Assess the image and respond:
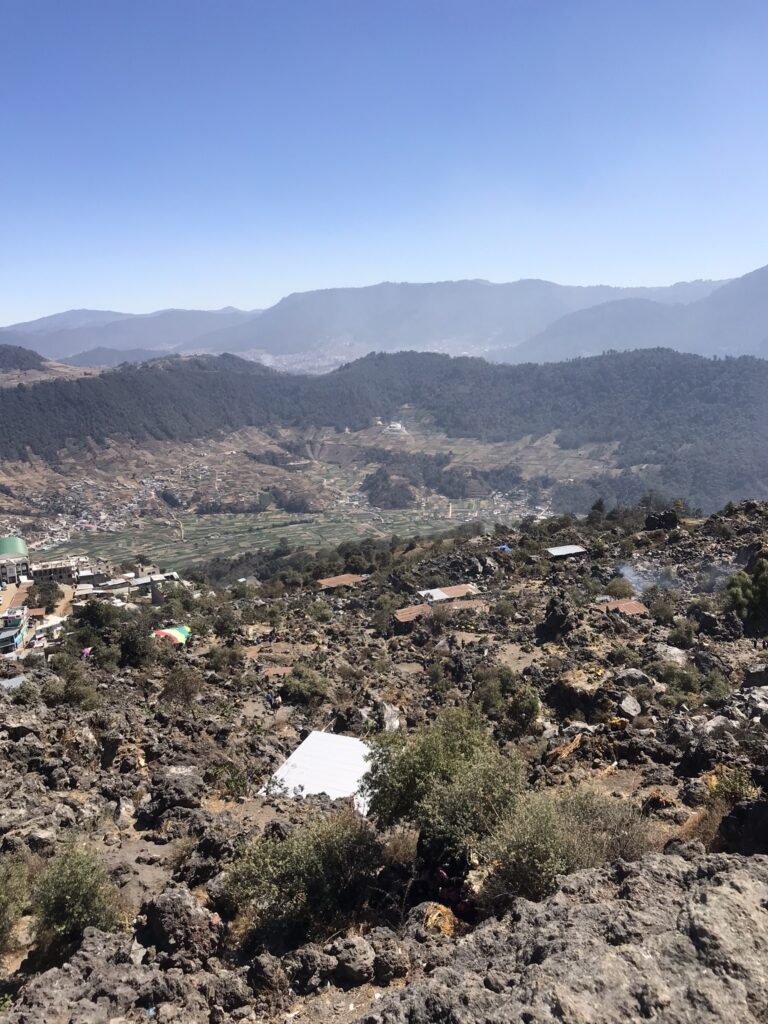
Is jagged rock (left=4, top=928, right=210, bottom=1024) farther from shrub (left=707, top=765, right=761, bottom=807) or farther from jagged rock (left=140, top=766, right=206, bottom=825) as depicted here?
shrub (left=707, top=765, right=761, bottom=807)

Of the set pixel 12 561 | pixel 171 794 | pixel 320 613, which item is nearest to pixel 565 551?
pixel 320 613

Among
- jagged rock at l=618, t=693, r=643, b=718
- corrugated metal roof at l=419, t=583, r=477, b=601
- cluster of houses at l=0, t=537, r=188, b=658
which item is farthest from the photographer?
corrugated metal roof at l=419, t=583, r=477, b=601

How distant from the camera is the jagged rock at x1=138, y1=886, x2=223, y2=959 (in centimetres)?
759

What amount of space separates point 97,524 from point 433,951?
353ft

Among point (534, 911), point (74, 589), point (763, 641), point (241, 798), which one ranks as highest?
point (534, 911)

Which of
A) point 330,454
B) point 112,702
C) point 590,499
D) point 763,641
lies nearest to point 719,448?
point 590,499

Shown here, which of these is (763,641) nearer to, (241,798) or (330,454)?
(241,798)

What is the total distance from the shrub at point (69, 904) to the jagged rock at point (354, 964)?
3.25 meters

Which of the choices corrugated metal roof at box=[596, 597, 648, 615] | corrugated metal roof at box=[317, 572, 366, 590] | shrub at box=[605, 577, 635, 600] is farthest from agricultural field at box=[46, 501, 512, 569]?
corrugated metal roof at box=[596, 597, 648, 615]

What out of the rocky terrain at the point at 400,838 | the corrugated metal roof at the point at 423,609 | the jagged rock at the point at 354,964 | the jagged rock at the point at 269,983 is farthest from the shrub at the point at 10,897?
the corrugated metal roof at the point at 423,609

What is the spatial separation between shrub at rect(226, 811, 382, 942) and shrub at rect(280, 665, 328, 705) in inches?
437

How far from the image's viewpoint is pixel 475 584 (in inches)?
1399

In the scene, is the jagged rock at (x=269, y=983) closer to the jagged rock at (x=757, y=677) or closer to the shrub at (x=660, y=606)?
the jagged rock at (x=757, y=677)

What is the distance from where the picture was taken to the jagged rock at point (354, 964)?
6.49m
